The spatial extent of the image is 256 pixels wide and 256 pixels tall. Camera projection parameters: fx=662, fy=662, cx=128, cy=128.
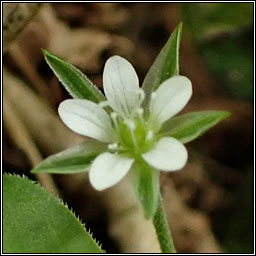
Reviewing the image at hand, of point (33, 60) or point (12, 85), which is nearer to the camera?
point (12, 85)

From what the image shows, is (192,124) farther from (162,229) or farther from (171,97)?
(162,229)

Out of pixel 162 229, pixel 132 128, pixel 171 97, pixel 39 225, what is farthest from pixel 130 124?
pixel 39 225

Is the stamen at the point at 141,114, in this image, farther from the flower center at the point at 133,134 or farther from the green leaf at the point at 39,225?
the green leaf at the point at 39,225

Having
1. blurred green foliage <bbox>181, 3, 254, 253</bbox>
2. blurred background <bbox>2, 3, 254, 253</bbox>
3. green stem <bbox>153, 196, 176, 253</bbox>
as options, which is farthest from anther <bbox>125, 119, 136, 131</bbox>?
blurred green foliage <bbox>181, 3, 254, 253</bbox>

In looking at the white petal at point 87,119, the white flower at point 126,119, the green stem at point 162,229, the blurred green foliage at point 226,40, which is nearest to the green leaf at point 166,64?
the white flower at point 126,119

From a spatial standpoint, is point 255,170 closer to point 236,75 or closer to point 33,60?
point 236,75

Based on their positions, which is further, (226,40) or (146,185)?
(226,40)

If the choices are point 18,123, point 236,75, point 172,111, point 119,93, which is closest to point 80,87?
point 119,93
